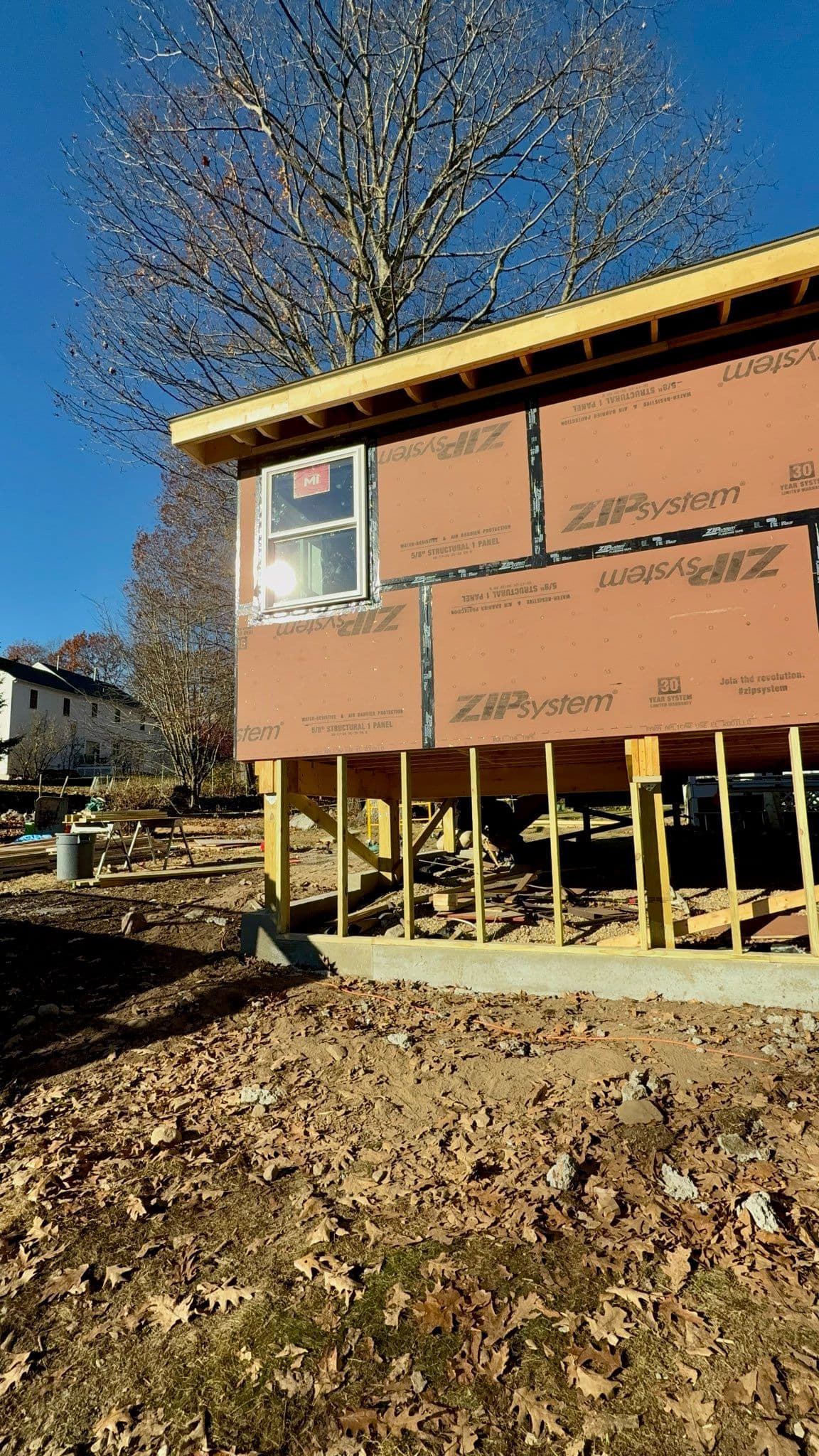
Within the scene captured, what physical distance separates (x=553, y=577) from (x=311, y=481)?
3087mm

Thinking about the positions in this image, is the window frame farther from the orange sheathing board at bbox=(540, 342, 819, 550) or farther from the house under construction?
the orange sheathing board at bbox=(540, 342, 819, 550)

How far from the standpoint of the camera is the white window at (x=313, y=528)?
746cm

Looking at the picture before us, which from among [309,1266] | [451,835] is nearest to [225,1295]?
[309,1266]

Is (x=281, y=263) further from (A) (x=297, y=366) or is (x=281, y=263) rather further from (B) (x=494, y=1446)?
(B) (x=494, y=1446)

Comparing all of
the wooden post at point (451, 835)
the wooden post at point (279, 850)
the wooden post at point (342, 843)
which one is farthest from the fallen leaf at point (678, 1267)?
the wooden post at point (451, 835)

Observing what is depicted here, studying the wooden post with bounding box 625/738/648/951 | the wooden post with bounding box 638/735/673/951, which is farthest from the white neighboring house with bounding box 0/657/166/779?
the wooden post with bounding box 638/735/673/951

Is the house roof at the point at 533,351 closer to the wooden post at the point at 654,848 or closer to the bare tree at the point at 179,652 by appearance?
the wooden post at the point at 654,848

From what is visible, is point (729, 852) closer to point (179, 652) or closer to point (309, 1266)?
point (309, 1266)

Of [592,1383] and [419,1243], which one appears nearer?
[592,1383]

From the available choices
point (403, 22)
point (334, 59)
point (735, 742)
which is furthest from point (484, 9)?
point (735, 742)

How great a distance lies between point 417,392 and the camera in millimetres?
6973

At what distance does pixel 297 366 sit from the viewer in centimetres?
1501

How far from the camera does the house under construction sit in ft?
19.1

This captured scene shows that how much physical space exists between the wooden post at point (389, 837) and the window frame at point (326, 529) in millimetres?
3856
